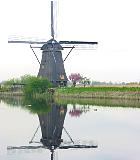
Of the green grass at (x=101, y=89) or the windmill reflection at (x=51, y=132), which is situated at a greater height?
the green grass at (x=101, y=89)

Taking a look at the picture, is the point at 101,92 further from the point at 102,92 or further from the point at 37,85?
the point at 37,85

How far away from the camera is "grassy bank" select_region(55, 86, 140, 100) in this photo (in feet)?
163

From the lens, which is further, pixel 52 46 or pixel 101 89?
pixel 52 46

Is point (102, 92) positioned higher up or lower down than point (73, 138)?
higher up

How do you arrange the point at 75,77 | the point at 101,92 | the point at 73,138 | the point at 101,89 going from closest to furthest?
the point at 73,138, the point at 101,92, the point at 101,89, the point at 75,77

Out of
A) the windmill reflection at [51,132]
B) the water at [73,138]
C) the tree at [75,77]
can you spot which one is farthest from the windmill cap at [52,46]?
the water at [73,138]

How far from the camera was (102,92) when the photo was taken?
53.2 m

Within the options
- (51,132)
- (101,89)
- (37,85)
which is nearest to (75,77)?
(37,85)

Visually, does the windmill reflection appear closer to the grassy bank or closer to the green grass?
the grassy bank

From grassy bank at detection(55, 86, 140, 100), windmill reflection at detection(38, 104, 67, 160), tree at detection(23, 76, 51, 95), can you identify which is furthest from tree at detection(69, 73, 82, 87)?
windmill reflection at detection(38, 104, 67, 160)

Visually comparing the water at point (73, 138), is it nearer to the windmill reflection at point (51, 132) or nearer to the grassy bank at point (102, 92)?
the windmill reflection at point (51, 132)

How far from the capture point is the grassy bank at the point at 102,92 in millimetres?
49562

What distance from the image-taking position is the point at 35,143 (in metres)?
17.2

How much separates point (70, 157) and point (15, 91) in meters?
63.4
